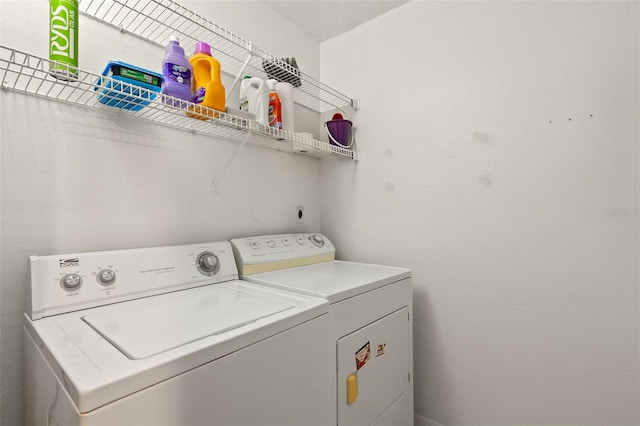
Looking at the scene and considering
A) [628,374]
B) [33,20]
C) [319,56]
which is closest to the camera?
[33,20]

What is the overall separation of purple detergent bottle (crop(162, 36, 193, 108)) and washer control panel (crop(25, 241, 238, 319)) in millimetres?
644

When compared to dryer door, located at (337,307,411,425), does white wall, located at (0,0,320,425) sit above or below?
above

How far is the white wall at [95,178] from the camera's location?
1117mm

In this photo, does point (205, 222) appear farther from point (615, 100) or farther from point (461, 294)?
point (615, 100)

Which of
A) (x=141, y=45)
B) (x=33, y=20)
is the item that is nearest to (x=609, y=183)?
(x=141, y=45)

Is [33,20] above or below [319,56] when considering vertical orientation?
below

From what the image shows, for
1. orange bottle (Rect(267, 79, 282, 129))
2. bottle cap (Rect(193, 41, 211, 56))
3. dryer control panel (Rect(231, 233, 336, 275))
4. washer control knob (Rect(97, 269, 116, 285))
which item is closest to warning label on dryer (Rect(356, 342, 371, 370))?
dryer control panel (Rect(231, 233, 336, 275))

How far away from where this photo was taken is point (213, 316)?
1027 millimetres

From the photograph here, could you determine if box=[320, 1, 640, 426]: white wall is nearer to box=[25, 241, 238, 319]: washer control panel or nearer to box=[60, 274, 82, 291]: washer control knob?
box=[25, 241, 238, 319]: washer control panel

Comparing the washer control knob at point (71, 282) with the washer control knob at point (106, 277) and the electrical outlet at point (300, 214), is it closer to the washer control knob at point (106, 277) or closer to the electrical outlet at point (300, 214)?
the washer control knob at point (106, 277)

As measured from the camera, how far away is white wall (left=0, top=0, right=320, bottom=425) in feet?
3.67

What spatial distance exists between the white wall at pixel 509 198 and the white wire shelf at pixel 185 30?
59 centimetres

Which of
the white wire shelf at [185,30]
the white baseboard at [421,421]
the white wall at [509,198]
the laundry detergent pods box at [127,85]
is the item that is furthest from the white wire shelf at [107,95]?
the white baseboard at [421,421]

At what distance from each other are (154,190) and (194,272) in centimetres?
43
